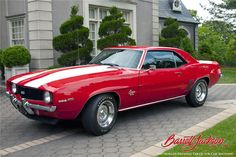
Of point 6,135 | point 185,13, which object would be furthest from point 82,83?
point 185,13

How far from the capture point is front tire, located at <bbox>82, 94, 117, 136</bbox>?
536 cm

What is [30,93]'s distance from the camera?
5355 millimetres

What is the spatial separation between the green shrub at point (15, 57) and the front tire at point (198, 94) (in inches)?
260

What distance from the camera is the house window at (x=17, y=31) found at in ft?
42.9

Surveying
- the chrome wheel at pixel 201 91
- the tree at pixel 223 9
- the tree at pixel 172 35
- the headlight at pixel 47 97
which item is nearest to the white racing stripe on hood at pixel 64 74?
the headlight at pixel 47 97

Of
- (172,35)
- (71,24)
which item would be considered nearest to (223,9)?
(172,35)

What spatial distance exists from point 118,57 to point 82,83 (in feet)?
5.63

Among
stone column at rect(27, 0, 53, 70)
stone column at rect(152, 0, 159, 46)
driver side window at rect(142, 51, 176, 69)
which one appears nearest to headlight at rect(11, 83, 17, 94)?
driver side window at rect(142, 51, 176, 69)

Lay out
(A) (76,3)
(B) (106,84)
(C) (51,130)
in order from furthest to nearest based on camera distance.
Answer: (A) (76,3) → (C) (51,130) → (B) (106,84)

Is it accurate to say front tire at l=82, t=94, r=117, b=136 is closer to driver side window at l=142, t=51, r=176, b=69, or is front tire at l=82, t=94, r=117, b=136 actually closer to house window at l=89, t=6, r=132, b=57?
driver side window at l=142, t=51, r=176, b=69

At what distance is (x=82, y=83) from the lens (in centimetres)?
523

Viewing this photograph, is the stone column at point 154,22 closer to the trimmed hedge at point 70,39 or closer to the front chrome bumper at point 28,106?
the trimmed hedge at point 70,39

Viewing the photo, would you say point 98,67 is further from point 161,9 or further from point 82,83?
point 161,9

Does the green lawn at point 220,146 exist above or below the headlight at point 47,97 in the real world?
below
